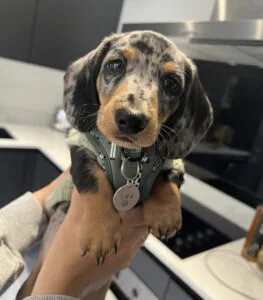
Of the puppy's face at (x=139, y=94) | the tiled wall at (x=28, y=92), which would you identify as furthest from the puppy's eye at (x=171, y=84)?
the tiled wall at (x=28, y=92)

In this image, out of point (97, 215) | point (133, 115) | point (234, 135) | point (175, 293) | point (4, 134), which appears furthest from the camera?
point (4, 134)

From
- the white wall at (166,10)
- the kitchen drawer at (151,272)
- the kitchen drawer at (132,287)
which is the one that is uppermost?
the white wall at (166,10)

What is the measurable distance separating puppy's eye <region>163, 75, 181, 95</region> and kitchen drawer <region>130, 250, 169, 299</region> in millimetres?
712

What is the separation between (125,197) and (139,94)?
0.27 m

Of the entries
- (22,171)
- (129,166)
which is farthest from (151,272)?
(22,171)

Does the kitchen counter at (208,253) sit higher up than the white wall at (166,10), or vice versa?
the white wall at (166,10)

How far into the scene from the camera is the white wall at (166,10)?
1854mm

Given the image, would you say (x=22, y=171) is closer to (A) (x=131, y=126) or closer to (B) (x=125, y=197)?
(B) (x=125, y=197)

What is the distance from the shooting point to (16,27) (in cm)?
213

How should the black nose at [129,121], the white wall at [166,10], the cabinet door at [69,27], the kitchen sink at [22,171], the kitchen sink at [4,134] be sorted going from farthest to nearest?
the kitchen sink at [4,134] → the cabinet door at [69,27] → the kitchen sink at [22,171] → the white wall at [166,10] → the black nose at [129,121]

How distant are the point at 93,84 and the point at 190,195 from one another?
118 centimetres

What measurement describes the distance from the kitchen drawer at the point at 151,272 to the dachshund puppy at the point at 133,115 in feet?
1.42

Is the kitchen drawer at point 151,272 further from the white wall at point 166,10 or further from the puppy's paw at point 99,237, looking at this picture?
the white wall at point 166,10

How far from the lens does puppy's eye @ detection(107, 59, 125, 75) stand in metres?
0.83
